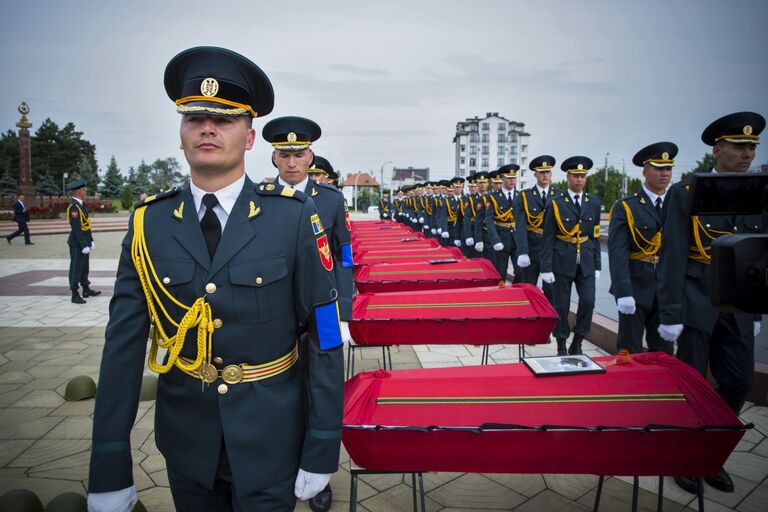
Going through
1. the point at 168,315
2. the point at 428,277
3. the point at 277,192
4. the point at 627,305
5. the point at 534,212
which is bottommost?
the point at 627,305

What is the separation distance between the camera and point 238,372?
5.03ft

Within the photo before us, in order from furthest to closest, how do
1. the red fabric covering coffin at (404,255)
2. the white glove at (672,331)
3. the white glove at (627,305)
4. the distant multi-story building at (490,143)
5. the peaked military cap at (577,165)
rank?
the distant multi-story building at (490,143), the red fabric covering coffin at (404,255), the peaked military cap at (577,165), the white glove at (627,305), the white glove at (672,331)

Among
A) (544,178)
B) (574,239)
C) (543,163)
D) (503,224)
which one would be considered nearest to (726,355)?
(574,239)

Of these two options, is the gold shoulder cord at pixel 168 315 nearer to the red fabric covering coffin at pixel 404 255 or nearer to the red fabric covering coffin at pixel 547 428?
the red fabric covering coffin at pixel 547 428

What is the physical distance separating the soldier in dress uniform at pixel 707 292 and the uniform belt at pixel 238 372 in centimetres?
275

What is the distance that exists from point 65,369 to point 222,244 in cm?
483

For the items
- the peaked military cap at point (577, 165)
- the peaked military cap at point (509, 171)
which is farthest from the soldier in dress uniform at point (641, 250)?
the peaked military cap at point (509, 171)

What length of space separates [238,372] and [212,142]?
0.76 m

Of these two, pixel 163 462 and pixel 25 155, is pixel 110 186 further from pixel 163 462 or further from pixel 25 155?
pixel 163 462

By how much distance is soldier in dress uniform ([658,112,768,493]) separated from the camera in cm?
296

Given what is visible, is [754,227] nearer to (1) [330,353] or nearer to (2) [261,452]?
(1) [330,353]

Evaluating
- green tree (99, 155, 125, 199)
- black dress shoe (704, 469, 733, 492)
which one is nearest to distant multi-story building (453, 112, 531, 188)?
green tree (99, 155, 125, 199)

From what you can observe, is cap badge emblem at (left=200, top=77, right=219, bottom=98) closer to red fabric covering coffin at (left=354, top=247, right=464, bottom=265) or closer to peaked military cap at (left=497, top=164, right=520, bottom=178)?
red fabric covering coffin at (left=354, top=247, right=464, bottom=265)

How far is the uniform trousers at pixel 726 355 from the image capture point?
2.95 m
